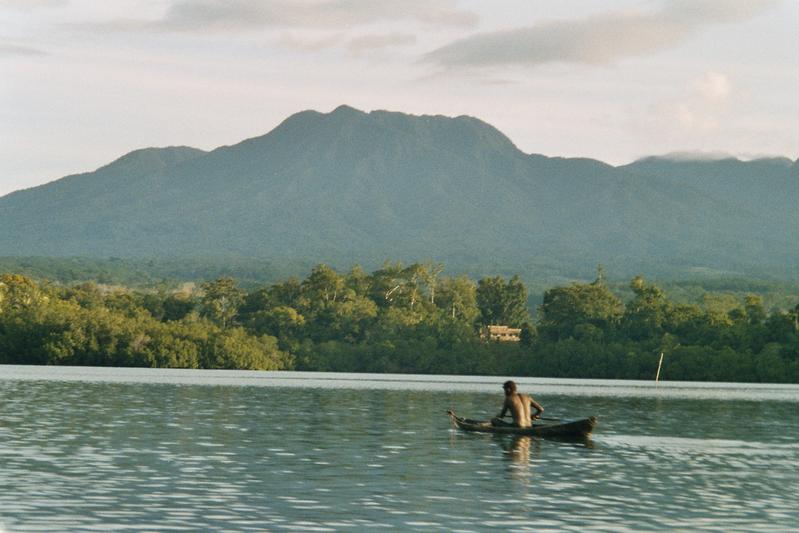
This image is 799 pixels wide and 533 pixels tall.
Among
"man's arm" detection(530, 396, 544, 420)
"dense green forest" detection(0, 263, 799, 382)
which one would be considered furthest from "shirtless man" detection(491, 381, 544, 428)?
"dense green forest" detection(0, 263, 799, 382)

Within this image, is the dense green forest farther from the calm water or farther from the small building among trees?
the calm water

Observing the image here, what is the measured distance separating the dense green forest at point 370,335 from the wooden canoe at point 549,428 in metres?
78.9

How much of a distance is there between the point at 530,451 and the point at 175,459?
11407 mm

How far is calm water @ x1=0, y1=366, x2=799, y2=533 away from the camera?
26125 mm

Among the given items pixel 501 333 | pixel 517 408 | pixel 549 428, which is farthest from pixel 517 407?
pixel 501 333

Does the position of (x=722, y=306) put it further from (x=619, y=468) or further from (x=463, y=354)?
(x=619, y=468)

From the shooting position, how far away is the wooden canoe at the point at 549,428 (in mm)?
46156

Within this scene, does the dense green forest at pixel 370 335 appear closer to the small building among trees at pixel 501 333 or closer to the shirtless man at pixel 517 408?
the small building among trees at pixel 501 333

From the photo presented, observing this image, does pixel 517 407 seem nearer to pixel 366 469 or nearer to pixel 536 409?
pixel 536 409

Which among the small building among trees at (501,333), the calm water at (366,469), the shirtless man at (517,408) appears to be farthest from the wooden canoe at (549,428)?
the small building among trees at (501,333)

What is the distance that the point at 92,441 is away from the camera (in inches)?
1618

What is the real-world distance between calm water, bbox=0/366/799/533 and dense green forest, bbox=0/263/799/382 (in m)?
58.4

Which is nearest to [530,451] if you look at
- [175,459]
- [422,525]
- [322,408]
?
[175,459]

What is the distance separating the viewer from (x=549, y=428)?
46.5 metres
